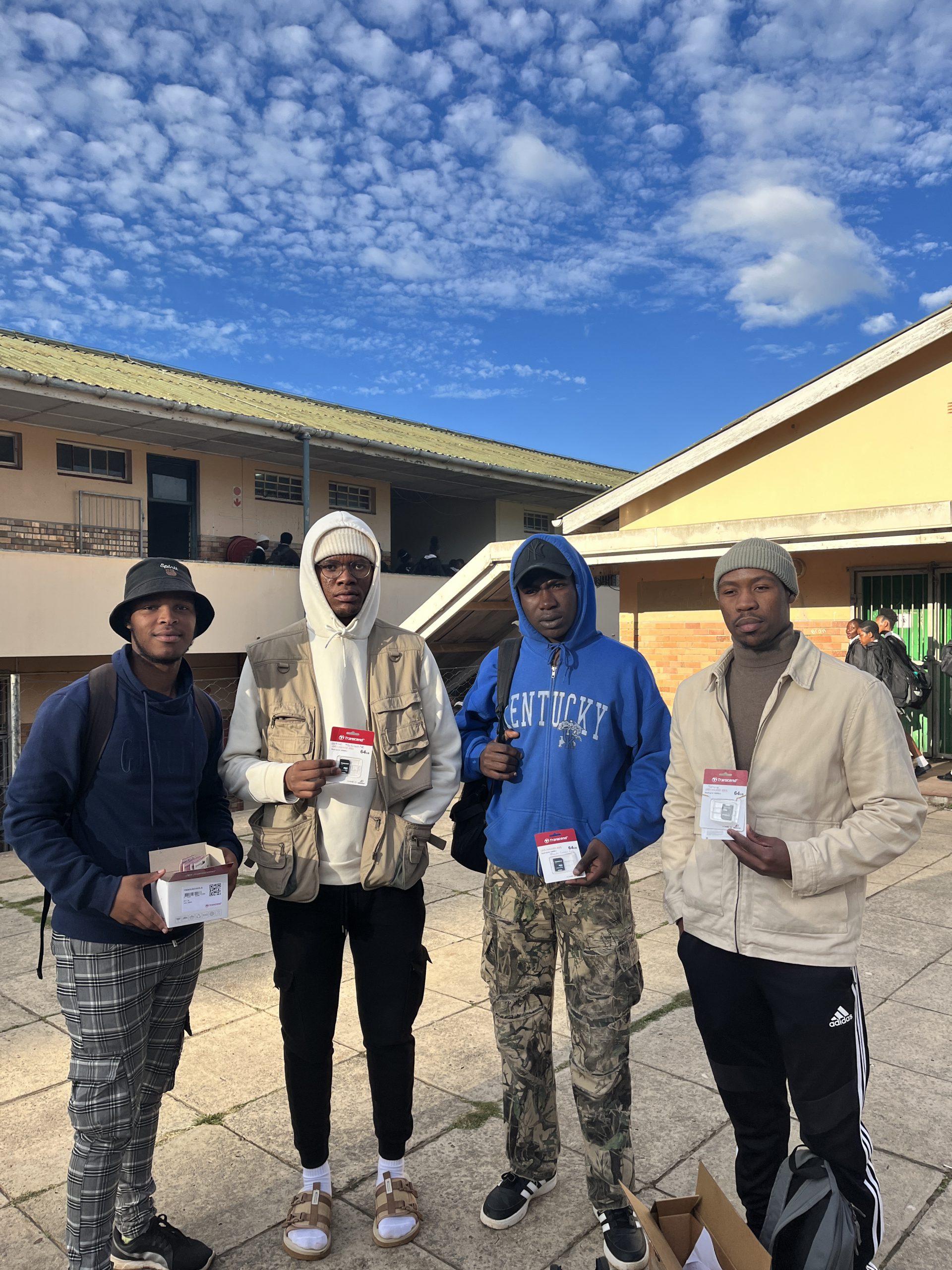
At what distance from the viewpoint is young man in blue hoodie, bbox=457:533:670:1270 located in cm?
260

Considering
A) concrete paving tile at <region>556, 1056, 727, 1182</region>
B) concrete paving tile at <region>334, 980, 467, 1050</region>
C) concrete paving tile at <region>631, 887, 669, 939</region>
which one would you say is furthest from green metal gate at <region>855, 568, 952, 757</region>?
concrete paving tile at <region>556, 1056, 727, 1182</region>

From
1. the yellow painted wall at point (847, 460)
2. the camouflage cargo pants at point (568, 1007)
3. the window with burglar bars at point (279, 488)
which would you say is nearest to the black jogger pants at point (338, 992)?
the camouflage cargo pants at point (568, 1007)

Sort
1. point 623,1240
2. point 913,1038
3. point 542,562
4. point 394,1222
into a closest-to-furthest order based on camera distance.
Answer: point 623,1240
point 394,1222
point 542,562
point 913,1038

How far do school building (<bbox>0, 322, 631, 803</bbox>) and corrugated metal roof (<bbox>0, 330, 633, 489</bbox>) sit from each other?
0.09 m

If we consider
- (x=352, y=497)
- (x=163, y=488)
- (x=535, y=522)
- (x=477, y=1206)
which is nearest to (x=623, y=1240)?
(x=477, y=1206)

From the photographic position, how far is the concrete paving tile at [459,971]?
4.67m

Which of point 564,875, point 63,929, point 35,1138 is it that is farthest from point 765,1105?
point 35,1138

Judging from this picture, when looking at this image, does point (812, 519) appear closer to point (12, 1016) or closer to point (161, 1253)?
point (12, 1016)

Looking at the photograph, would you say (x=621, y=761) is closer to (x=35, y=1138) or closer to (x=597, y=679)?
(x=597, y=679)

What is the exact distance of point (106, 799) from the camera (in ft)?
7.84

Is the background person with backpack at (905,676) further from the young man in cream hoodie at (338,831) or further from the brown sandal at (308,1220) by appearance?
the brown sandal at (308,1220)

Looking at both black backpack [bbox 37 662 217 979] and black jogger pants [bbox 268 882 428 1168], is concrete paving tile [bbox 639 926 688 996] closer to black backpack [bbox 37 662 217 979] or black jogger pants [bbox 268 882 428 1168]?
black jogger pants [bbox 268 882 428 1168]

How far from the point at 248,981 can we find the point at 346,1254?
8.17ft

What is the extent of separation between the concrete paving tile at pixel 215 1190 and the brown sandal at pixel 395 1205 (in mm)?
345
